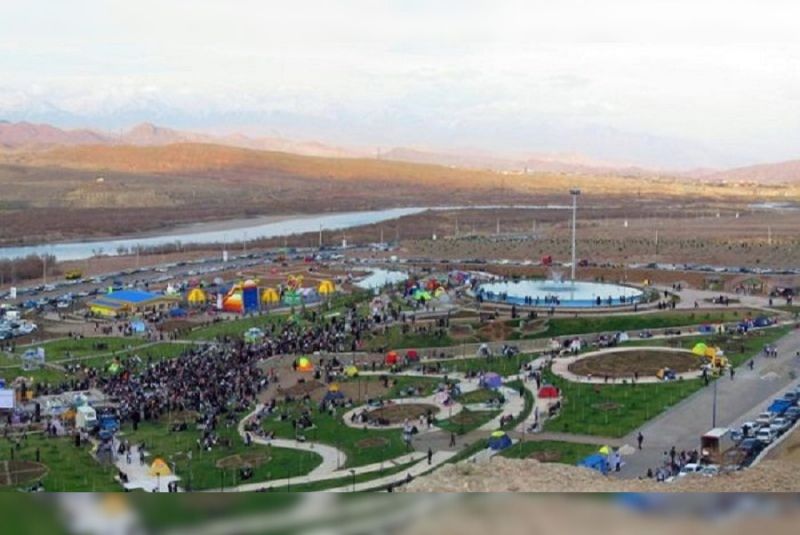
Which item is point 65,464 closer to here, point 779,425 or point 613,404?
point 613,404

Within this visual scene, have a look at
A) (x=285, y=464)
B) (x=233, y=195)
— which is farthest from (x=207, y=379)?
(x=233, y=195)

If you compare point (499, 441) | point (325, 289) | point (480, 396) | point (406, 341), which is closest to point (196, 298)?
point (325, 289)

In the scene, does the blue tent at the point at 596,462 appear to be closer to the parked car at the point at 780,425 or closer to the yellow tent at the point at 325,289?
the parked car at the point at 780,425

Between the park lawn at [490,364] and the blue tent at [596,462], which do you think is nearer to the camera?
the blue tent at [596,462]

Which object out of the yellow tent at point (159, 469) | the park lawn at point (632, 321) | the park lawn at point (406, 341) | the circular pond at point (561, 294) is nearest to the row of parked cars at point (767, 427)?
the yellow tent at point (159, 469)

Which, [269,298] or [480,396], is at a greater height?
[269,298]

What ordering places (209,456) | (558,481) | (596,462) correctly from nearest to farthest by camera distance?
(558,481) → (596,462) → (209,456)

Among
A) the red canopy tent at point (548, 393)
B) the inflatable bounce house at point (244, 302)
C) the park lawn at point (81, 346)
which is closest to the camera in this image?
the red canopy tent at point (548, 393)
